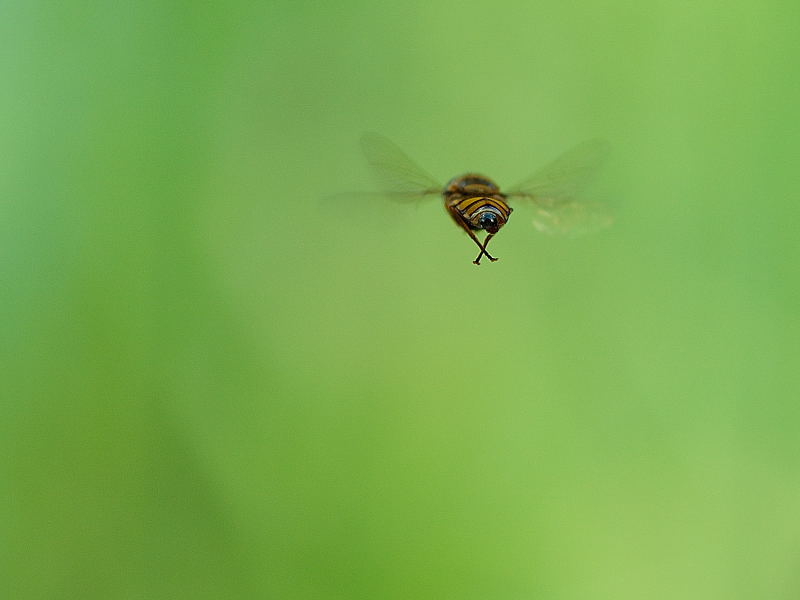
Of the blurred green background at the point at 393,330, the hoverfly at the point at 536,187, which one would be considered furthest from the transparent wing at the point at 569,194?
the blurred green background at the point at 393,330

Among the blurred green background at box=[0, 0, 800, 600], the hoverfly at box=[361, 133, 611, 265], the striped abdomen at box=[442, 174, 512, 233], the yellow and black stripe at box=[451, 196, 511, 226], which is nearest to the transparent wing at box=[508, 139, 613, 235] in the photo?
the hoverfly at box=[361, 133, 611, 265]

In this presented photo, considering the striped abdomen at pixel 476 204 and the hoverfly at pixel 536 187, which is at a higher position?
the hoverfly at pixel 536 187

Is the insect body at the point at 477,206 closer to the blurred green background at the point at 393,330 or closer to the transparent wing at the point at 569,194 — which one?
the transparent wing at the point at 569,194

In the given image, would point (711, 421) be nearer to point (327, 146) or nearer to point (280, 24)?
point (327, 146)

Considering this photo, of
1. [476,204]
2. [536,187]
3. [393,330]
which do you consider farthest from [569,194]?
[393,330]

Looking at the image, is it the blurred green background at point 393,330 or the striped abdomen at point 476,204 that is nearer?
the striped abdomen at point 476,204

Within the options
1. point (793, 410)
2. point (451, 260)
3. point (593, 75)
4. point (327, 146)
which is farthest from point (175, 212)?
point (793, 410)

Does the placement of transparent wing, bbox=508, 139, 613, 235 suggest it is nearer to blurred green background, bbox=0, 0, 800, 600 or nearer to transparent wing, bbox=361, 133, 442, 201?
transparent wing, bbox=361, 133, 442, 201

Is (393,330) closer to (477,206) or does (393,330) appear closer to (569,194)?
(569,194)
